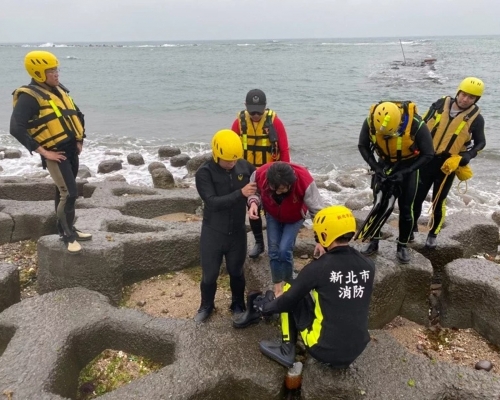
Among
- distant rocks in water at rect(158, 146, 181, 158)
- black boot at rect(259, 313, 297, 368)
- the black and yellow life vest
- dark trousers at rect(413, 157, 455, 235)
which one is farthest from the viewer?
distant rocks in water at rect(158, 146, 181, 158)

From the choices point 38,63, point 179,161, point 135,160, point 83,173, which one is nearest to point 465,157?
point 38,63

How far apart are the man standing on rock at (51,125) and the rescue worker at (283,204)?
84.7 inches

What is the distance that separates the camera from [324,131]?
1886 cm

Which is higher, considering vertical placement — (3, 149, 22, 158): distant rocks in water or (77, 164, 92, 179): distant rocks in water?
(77, 164, 92, 179): distant rocks in water

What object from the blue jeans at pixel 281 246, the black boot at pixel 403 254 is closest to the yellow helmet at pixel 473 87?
the black boot at pixel 403 254

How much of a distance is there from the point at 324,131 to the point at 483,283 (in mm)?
Result: 14590

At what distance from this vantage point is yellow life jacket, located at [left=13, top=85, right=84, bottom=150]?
14.8 ft

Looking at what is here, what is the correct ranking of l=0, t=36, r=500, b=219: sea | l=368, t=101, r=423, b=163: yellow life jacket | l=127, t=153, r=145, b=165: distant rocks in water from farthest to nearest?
l=127, t=153, r=145, b=165: distant rocks in water → l=0, t=36, r=500, b=219: sea → l=368, t=101, r=423, b=163: yellow life jacket

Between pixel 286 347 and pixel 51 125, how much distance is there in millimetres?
3360

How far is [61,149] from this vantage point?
15.5 ft

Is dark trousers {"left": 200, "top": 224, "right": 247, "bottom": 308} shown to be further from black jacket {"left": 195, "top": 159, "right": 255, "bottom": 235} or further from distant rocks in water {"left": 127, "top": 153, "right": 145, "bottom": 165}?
distant rocks in water {"left": 127, "top": 153, "right": 145, "bottom": 165}

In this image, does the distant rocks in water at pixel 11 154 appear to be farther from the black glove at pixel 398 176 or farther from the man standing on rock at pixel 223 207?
the black glove at pixel 398 176

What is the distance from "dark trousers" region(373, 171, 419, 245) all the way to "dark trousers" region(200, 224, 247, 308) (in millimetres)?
1918

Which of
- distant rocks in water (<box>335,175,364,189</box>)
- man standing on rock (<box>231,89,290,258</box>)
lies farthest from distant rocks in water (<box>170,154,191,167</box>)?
man standing on rock (<box>231,89,290,258</box>)
